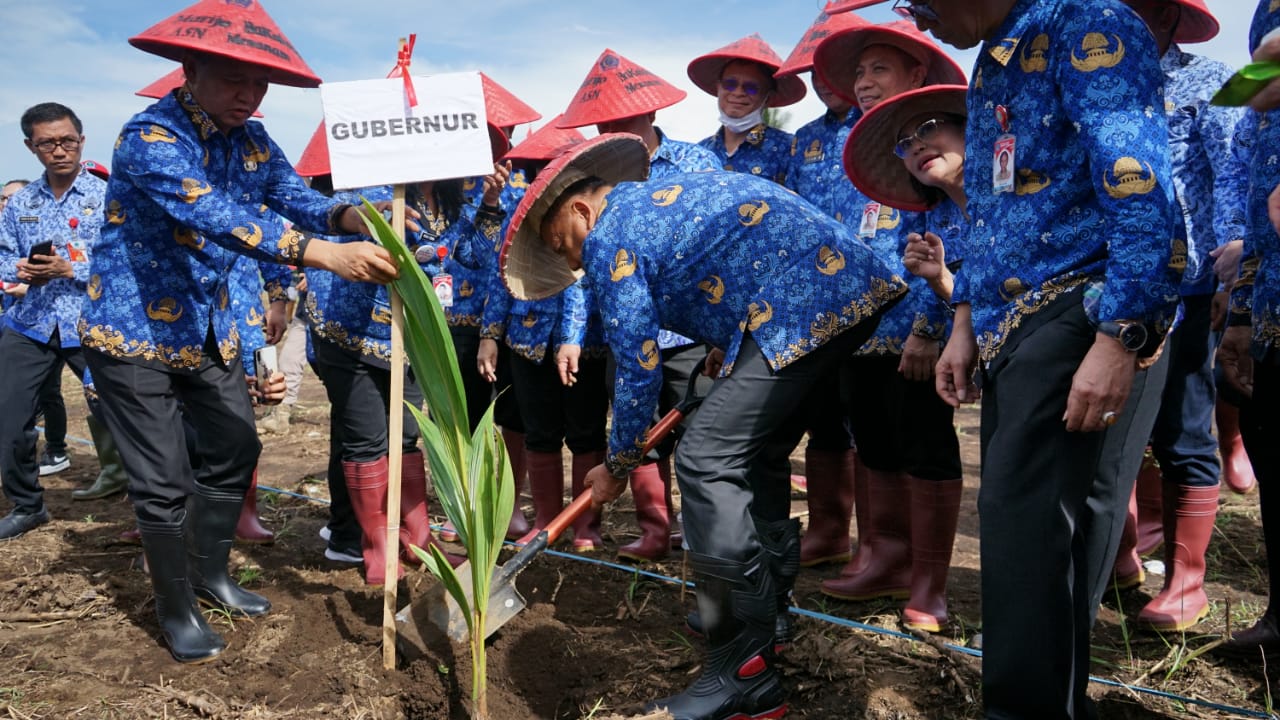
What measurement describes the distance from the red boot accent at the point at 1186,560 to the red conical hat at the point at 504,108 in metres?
3.36

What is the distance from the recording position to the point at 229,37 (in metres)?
2.89

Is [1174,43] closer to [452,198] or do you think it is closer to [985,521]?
[985,521]

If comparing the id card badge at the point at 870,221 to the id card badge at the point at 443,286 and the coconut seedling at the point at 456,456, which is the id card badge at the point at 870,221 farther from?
the id card badge at the point at 443,286

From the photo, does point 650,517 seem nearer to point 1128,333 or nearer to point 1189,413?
A: point 1189,413

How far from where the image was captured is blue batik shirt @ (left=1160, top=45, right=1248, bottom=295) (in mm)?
2936

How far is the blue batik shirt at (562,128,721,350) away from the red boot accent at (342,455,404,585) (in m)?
0.95

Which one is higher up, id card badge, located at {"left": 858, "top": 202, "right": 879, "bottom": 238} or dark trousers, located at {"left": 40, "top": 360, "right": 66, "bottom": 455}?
id card badge, located at {"left": 858, "top": 202, "right": 879, "bottom": 238}

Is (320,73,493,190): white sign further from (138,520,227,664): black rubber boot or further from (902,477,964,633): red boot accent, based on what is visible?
(902,477,964,633): red boot accent

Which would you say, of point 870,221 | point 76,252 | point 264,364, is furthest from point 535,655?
point 76,252

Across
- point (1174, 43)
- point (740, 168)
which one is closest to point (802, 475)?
point (740, 168)

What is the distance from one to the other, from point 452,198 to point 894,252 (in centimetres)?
208

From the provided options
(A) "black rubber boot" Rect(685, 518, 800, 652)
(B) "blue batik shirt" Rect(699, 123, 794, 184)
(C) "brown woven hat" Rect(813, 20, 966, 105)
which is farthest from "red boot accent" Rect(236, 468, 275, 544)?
(C) "brown woven hat" Rect(813, 20, 966, 105)

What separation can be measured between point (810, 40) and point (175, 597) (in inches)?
131

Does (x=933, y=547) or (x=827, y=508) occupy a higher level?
(x=933, y=547)
